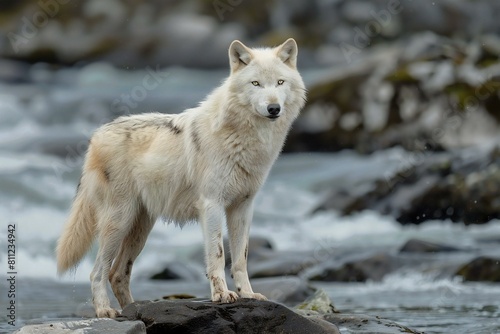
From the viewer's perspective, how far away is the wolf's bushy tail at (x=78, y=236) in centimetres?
729

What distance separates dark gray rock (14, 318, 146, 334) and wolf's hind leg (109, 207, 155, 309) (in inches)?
42.5

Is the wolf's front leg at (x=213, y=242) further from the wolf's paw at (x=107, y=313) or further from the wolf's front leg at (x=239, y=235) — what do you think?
the wolf's paw at (x=107, y=313)

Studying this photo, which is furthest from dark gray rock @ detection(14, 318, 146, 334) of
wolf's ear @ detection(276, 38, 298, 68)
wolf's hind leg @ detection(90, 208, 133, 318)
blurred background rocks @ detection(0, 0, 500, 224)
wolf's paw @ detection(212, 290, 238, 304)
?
blurred background rocks @ detection(0, 0, 500, 224)

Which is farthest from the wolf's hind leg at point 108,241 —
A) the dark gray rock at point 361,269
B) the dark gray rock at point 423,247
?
the dark gray rock at point 423,247

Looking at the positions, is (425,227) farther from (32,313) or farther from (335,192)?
(32,313)

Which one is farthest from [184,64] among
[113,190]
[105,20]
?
[113,190]

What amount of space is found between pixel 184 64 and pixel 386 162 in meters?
9.80

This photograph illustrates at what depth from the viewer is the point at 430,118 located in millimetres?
22594

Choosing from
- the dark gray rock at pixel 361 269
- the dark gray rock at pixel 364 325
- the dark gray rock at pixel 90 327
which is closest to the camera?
the dark gray rock at pixel 90 327

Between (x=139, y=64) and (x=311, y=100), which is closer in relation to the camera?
(x=311, y=100)

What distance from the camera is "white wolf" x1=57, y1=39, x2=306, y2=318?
6.47 meters

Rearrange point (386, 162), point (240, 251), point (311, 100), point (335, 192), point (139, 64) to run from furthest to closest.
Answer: point (139, 64) < point (311, 100) < point (386, 162) < point (335, 192) < point (240, 251)

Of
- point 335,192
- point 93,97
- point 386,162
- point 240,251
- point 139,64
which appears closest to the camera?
point 240,251

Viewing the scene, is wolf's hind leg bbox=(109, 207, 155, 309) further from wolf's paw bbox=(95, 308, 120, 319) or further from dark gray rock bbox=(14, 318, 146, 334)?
dark gray rock bbox=(14, 318, 146, 334)
